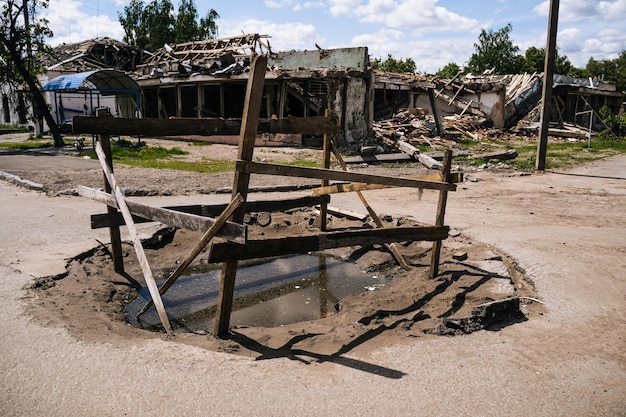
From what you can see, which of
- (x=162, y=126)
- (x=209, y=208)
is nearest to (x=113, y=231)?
(x=209, y=208)

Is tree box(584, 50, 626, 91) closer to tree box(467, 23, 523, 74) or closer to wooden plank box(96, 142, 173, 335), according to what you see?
tree box(467, 23, 523, 74)

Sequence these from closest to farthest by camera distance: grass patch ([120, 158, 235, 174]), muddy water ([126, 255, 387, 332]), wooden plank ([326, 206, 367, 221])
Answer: muddy water ([126, 255, 387, 332]) → wooden plank ([326, 206, 367, 221]) → grass patch ([120, 158, 235, 174])

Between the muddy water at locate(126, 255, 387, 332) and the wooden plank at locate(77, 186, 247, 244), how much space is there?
100cm

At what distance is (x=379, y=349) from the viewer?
3.79m

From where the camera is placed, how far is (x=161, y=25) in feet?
160

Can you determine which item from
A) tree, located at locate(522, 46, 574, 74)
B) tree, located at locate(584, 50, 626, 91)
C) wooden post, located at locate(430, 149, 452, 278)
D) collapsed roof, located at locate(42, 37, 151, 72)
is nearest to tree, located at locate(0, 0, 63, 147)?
collapsed roof, located at locate(42, 37, 151, 72)

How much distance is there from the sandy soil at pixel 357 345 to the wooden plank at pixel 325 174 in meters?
1.10

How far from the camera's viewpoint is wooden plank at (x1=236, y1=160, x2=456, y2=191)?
395 cm

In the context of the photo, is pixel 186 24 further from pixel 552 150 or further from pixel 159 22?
pixel 552 150

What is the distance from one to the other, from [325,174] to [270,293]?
1.93m

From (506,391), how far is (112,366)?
259 centimetres

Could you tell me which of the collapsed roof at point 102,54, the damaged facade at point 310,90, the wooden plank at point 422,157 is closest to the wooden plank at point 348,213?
the wooden plank at point 422,157

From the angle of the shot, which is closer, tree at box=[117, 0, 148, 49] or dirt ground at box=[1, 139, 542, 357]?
dirt ground at box=[1, 139, 542, 357]

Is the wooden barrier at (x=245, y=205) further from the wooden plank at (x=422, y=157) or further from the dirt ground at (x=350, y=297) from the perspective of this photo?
the wooden plank at (x=422, y=157)
